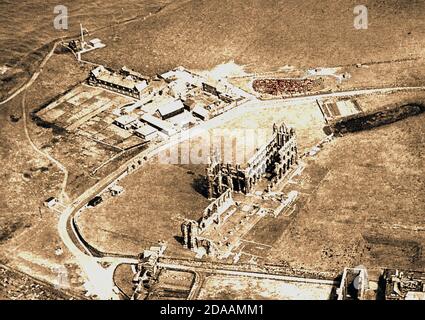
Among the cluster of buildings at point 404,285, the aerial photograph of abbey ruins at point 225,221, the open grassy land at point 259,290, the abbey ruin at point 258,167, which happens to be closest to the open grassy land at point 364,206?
the aerial photograph of abbey ruins at point 225,221

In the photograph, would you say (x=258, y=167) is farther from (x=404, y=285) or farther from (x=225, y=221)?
(x=404, y=285)

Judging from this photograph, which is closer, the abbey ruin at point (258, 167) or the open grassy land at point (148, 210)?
the open grassy land at point (148, 210)

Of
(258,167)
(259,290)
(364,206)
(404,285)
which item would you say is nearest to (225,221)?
(258,167)

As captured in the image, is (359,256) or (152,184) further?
(152,184)

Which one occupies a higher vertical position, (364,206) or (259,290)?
(364,206)

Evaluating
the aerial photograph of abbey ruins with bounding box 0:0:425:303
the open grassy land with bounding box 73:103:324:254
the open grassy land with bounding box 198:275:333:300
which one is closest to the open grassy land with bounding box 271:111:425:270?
the aerial photograph of abbey ruins with bounding box 0:0:425:303

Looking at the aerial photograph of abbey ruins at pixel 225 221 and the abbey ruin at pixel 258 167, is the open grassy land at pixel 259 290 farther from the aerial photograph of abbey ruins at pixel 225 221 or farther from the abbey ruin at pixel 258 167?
the abbey ruin at pixel 258 167

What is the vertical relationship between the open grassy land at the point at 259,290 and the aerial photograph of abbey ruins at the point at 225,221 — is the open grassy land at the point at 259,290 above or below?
below

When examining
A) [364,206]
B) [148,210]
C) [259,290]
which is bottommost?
[259,290]

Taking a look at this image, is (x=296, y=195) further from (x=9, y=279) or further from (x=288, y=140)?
(x=9, y=279)

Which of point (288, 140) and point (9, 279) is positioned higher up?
point (288, 140)
